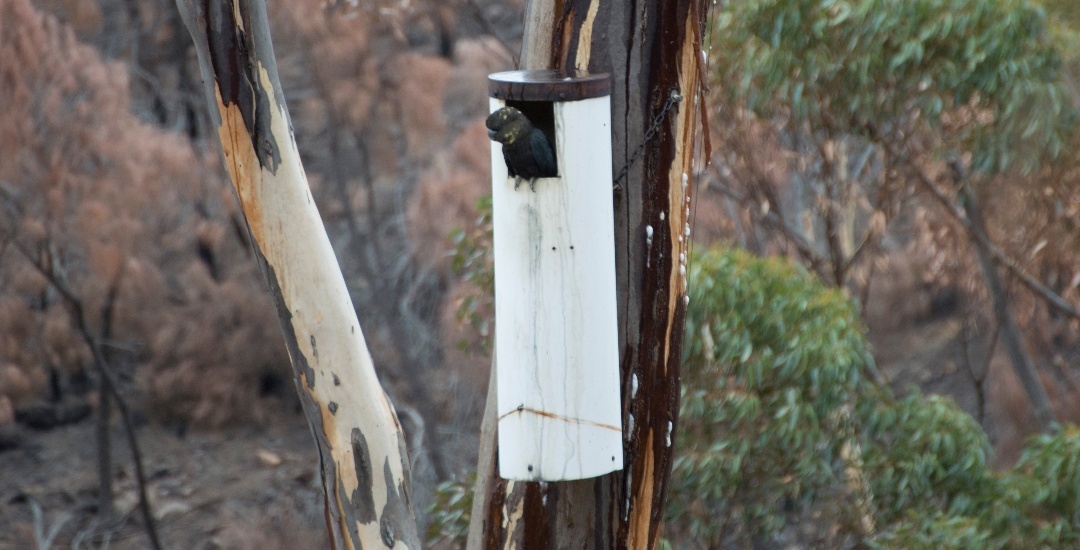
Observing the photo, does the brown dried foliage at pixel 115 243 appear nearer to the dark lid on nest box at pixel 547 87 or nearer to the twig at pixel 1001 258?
the twig at pixel 1001 258

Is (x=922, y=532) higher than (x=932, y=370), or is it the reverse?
(x=922, y=532)

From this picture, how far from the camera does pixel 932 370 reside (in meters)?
8.47

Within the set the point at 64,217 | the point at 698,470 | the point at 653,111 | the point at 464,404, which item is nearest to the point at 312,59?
the point at 64,217

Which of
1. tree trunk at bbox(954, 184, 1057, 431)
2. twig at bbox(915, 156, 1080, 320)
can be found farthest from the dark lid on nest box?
tree trunk at bbox(954, 184, 1057, 431)

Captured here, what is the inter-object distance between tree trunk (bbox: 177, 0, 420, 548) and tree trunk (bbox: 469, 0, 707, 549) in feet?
1.05

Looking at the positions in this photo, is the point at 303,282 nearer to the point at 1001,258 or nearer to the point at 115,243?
the point at 1001,258

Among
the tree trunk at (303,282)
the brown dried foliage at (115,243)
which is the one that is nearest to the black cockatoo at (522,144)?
the tree trunk at (303,282)

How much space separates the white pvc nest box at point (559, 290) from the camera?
64.3 inches

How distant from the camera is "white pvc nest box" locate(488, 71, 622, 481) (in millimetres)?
1633

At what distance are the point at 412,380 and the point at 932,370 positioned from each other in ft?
13.6

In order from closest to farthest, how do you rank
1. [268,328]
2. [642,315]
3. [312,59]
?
[642,315] → [312,59] → [268,328]

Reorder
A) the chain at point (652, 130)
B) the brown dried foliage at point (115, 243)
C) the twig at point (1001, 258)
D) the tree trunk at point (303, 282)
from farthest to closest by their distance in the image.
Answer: the brown dried foliage at point (115, 243), the twig at point (1001, 258), the tree trunk at point (303, 282), the chain at point (652, 130)

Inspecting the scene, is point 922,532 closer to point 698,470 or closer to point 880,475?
point 880,475

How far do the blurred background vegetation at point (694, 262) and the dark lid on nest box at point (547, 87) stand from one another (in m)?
0.37
